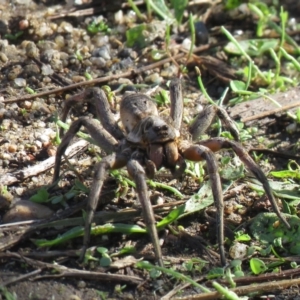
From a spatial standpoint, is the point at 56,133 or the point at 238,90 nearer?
the point at 56,133

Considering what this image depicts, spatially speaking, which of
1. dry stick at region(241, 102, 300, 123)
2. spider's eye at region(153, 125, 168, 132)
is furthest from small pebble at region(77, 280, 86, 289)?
dry stick at region(241, 102, 300, 123)

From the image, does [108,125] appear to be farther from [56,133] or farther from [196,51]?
[196,51]

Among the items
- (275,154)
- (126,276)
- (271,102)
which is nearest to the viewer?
(126,276)

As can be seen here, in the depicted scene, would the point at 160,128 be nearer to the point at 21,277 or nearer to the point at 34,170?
the point at 34,170

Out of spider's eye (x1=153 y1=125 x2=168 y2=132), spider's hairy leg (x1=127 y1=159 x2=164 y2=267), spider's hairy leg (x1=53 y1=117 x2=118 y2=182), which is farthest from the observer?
spider's hairy leg (x1=53 y1=117 x2=118 y2=182)

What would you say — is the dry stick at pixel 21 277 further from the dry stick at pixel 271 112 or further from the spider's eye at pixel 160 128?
the dry stick at pixel 271 112

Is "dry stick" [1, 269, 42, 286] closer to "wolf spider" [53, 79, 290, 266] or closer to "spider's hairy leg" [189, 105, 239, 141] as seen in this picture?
"wolf spider" [53, 79, 290, 266]

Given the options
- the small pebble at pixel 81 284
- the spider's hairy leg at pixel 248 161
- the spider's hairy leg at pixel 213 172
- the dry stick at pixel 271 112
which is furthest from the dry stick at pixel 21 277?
the dry stick at pixel 271 112

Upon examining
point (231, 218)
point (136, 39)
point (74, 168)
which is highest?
point (136, 39)

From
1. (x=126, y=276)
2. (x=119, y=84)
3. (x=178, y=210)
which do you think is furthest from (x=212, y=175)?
(x=119, y=84)
